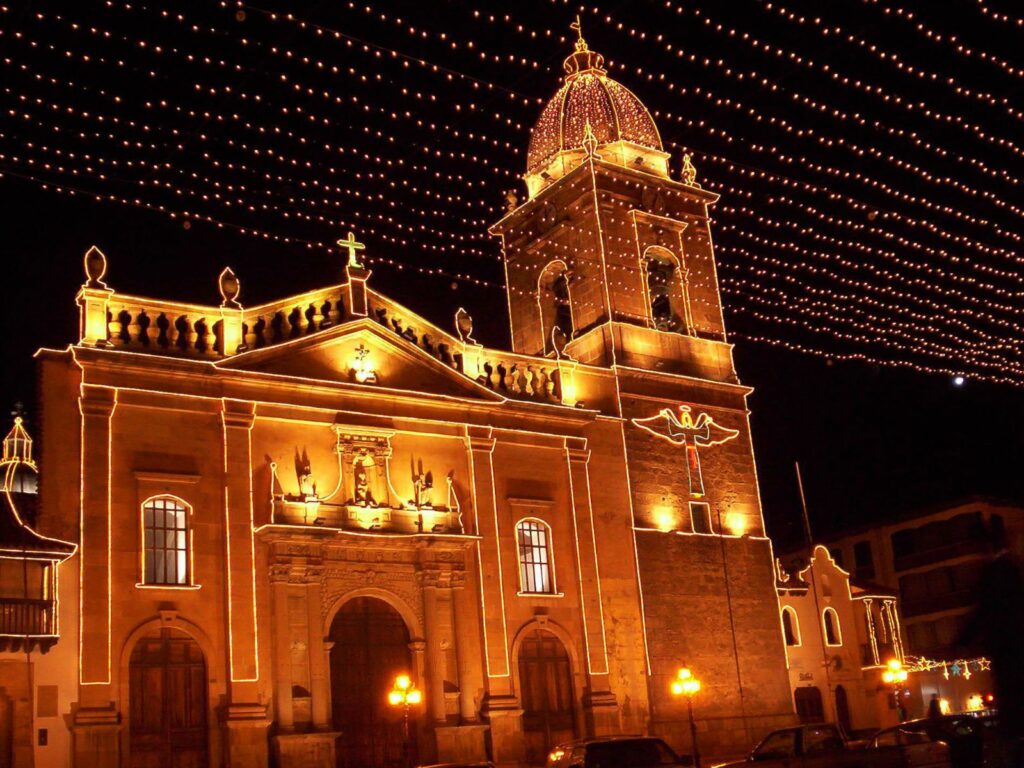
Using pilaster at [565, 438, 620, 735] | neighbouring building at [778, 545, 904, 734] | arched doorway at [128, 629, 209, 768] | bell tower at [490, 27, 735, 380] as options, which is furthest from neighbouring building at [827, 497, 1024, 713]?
arched doorway at [128, 629, 209, 768]

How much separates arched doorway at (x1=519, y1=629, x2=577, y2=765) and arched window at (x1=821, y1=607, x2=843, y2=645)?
1294 cm

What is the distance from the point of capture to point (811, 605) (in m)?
42.2

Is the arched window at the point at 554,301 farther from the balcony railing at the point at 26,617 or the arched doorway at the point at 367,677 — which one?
the balcony railing at the point at 26,617

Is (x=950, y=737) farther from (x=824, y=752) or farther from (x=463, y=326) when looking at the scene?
(x=463, y=326)

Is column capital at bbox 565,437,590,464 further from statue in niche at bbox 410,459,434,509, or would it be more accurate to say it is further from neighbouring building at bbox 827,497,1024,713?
neighbouring building at bbox 827,497,1024,713

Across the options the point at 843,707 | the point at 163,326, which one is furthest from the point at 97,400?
the point at 843,707

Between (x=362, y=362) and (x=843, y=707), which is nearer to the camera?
(x=362, y=362)

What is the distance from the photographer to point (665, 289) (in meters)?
40.7

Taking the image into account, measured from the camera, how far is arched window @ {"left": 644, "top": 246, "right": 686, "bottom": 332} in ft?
131

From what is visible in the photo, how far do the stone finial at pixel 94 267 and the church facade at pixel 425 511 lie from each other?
0.06 metres

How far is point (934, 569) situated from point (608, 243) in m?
35.4

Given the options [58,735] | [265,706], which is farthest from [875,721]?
[58,735]

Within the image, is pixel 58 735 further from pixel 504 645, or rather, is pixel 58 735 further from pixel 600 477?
pixel 600 477

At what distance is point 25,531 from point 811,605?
1046 inches
